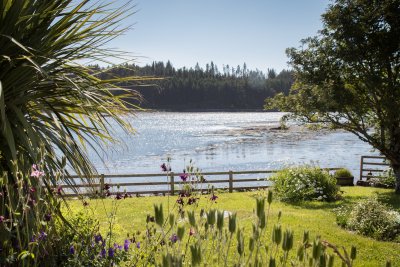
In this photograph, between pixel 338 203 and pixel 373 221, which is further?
pixel 338 203

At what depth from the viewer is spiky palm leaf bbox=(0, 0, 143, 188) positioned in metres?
3.54

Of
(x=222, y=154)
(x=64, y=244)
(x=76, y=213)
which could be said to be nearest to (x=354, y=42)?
(x=76, y=213)

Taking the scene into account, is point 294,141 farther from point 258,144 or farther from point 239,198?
point 239,198

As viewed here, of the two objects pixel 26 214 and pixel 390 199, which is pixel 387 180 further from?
pixel 26 214

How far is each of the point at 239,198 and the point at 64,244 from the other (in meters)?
12.4

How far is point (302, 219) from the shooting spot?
11.2 m

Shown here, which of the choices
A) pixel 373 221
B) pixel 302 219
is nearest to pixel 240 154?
pixel 302 219

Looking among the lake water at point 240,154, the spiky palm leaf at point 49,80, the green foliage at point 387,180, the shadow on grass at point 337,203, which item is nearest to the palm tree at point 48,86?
the spiky palm leaf at point 49,80

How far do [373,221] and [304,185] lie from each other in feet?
19.4

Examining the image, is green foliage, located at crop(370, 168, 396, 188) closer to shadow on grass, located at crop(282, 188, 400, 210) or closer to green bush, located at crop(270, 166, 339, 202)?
shadow on grass, located at crop(282, 188, 400, 210)

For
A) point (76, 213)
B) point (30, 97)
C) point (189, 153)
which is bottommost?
point (189, 153)

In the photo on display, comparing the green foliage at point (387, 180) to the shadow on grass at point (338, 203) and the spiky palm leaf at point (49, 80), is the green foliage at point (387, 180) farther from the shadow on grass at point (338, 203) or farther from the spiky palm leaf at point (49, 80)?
the spiky palm leaf at point (49, 80)

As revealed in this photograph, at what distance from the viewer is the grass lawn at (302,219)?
782cm

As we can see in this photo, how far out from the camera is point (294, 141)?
55.8m
